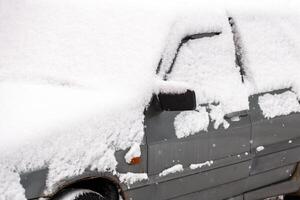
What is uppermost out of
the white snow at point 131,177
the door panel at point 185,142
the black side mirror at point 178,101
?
the black side mirror at point 178,101

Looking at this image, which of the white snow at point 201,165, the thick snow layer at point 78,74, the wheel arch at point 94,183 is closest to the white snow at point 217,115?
the white snow at point 201,165

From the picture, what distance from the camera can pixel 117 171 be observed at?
3.14 m

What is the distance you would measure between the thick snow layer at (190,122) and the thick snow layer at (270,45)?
1.60ft

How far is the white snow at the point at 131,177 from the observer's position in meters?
3.19

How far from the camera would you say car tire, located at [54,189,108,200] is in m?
2.96

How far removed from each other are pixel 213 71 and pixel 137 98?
65 centimetres

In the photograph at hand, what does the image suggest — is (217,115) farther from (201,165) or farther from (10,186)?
(10,186)

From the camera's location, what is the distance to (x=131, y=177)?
127 inches

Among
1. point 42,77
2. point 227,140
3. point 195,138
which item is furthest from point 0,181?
point 227,140

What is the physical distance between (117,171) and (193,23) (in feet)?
3.70

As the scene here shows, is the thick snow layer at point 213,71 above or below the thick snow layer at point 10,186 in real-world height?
above

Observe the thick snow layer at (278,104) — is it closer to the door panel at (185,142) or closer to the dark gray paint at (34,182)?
the door panel at (185,142)

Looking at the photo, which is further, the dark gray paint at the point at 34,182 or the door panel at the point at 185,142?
the door panel at the point at 185,142

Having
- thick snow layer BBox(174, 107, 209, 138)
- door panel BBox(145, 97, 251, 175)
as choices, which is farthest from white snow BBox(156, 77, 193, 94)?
thick snow layer BBox(174, 107, 209, 138)
